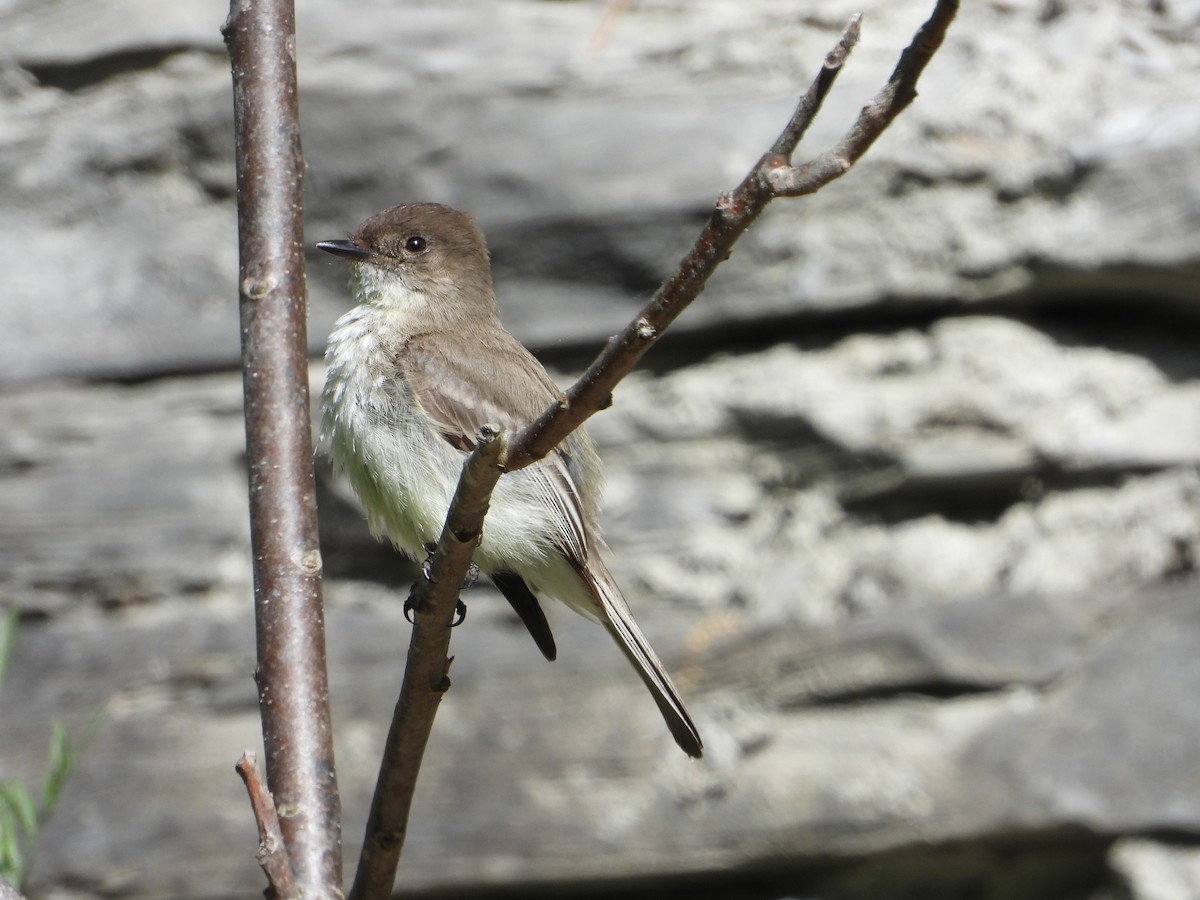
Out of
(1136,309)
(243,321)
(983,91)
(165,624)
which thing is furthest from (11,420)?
(1136,309)

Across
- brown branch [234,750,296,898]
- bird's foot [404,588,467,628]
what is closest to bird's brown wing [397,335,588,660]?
bird's foot [404,588,467,628]

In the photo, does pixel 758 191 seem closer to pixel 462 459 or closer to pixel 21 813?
pixel 21 813

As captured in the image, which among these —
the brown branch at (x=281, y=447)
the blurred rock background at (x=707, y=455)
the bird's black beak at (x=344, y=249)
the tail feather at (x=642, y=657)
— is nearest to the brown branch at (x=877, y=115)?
the brown branch at (x=281, y=447)

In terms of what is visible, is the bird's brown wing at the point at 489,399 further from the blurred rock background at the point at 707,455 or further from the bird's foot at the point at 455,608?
the blurred rock background at the point at 707,455

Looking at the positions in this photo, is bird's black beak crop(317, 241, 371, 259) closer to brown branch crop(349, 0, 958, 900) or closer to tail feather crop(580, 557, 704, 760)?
tail feather crop(580, 557, 704, 760)

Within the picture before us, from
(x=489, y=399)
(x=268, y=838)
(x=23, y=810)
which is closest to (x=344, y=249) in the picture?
(x=489, y=399)

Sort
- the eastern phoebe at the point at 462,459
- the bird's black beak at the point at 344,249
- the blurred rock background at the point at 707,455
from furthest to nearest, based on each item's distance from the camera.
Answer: the blurred rock background at the point at 707,455, the bird's black beak at the point at 344,249, the eastern phoebe at the point at 462,459
